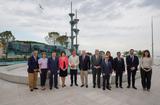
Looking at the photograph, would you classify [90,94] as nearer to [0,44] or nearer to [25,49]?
[25,49]

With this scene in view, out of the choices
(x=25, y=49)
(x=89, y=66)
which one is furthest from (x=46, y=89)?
(x=25, y=49)

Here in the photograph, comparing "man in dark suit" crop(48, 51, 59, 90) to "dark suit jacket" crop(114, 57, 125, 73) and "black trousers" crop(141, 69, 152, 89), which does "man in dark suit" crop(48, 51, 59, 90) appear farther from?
"black trousers" crop(141, 69, 152, 89)

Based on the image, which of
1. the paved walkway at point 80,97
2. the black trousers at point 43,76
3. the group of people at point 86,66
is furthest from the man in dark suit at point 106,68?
the black trousers at point 43,76

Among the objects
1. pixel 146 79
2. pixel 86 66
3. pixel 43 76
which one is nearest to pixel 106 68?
pixel 86 66

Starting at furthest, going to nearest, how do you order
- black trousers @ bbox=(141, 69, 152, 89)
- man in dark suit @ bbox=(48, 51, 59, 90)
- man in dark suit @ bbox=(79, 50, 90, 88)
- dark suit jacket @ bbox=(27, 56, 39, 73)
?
1. man in dark suit @ bbox=(79, 50, 90, 88)
2. man in dark suit @ bbox=(48, 51, 59, 90)
3. dark suit jacket @ bbox=(27, 56, 39, 73)
4. black trousers @ bbox=(141, 69, 152, 89)

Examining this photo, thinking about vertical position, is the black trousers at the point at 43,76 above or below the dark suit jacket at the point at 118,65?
below

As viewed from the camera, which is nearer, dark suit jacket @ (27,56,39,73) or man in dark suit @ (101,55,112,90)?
dark suit jacket @ (27,56,39,73)

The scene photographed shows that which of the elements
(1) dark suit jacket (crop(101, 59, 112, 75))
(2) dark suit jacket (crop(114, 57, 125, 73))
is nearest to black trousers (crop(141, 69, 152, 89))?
(2) dark suit jacket (crop(114, 57, 125, 73))

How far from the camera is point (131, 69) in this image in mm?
8789

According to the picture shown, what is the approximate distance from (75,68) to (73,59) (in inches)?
15.3

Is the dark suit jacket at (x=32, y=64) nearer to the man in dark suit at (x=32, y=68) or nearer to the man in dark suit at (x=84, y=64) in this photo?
the man in dark suit at (x=32, y=68)

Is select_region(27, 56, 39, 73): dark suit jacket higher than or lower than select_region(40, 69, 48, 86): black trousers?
higher

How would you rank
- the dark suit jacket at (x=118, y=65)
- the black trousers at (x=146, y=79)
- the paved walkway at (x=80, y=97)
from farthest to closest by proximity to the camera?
1. the dark suit jacket at (x=118, y=65)
2. the black trousers at (x=146, y=79)
3. the paved walkway at (x=80, y=97)

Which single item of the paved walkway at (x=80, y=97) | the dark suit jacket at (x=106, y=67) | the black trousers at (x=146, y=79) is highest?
the dark suit jacket at (x=106, y=67)
